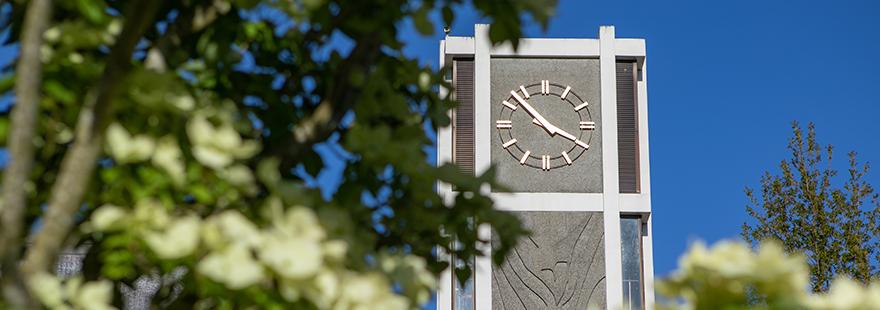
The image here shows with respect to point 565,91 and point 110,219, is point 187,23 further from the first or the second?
point 565,91

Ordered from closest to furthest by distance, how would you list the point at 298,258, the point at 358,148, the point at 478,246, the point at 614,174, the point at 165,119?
1. the point at 298,258
2. the point at 165,119
3. the point at 358,148
4. the point at 478,246
5. the point at 614,174

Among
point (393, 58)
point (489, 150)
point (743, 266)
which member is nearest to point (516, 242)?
point (393, 58)

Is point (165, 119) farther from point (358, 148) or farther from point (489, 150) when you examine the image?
point (489, 150)

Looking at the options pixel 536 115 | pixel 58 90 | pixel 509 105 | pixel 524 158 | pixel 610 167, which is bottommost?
pixel 58 90

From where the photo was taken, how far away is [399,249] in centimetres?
159

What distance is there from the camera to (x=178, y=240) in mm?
1141

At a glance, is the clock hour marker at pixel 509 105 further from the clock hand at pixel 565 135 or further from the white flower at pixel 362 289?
the white flower at pixel 362 289

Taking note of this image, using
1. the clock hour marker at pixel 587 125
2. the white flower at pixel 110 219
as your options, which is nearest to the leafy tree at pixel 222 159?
the white flower at pixel 110 219

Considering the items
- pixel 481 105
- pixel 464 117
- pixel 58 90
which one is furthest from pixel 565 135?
pixel 58 90

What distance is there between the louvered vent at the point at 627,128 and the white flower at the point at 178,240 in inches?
506

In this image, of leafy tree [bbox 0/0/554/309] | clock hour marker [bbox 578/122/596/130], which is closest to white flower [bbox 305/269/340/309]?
leafy tree [bbox 0/0/554/309]

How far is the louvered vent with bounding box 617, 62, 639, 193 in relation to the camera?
13.8 m

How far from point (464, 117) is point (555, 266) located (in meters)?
2.25

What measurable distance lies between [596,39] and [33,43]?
13.6 m
